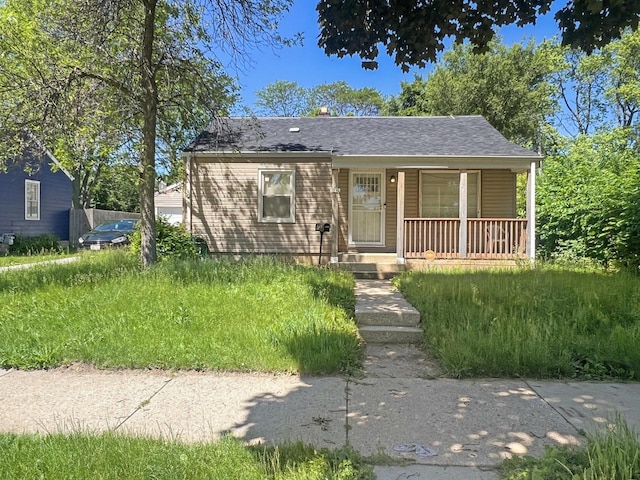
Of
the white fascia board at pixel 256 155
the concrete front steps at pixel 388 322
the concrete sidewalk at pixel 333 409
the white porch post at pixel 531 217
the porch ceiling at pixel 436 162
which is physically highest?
the white fascia board at pixel 256 155

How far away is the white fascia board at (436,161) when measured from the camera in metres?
10.4

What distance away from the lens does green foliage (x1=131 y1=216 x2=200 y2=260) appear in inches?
388

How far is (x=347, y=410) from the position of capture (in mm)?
3365

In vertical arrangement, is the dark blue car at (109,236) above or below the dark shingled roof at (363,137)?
below

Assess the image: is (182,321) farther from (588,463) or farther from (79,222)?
(79,222)

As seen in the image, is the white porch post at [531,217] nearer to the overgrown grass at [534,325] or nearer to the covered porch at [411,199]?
the covered porch at [411,199]

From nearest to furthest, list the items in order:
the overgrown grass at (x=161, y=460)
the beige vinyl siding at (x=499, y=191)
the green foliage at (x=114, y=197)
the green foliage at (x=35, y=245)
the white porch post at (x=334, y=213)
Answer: the overgrown grass at (x=161, y=460) → the white porch post at (x=334, y=213) → the beige vinyl siding at (x=499, y=191) → the green foliage at (x=35, y=245) → the green foliage at (x=114, y=197)

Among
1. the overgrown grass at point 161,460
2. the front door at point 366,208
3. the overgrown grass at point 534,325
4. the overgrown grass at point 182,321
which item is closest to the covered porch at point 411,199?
the front door at point 366,208

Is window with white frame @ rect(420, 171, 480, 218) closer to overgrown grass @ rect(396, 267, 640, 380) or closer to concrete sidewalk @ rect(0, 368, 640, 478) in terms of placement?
overgrown grass @ rect(396, 267, 640, 380)

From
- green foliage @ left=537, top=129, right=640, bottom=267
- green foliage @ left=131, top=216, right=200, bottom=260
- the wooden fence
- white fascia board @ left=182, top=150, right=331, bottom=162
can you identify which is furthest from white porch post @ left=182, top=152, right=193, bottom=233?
the wooden fence

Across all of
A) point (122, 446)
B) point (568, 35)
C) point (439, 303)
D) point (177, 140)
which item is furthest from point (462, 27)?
point (177, 140)

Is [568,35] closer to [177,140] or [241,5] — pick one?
[241,5]

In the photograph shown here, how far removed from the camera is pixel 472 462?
2646 millimetres

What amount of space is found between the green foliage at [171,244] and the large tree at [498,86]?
18203 millimetres
